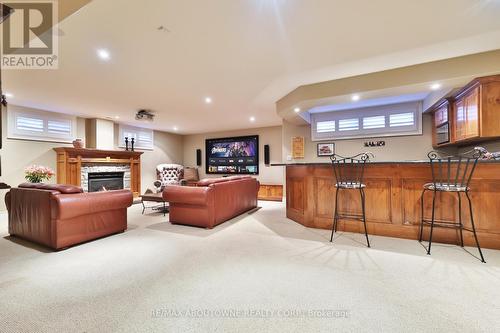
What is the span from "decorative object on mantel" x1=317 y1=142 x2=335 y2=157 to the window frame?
0.56ft

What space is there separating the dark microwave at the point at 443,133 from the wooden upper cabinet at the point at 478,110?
0.75ft

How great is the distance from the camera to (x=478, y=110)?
318cm

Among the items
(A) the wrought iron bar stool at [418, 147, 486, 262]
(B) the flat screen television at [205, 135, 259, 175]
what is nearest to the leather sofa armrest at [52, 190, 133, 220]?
(A) the wrought iron bar stool at [418, 147, 486, 262]

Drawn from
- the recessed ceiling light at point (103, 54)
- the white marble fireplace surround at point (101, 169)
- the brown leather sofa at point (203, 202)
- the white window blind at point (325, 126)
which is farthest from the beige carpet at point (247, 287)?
the white marble fireplace surround at point (101, 169)

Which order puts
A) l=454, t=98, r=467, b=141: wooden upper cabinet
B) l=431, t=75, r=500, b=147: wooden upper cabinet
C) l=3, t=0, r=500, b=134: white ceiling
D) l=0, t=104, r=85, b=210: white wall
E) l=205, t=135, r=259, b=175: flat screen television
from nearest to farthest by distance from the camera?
l=3, t=0, r=500, b=134: white ceiling, l=431, t=75, r=500, b=147: wooden upper cabinet, l=454, t=98, r=467, b=141: wooden upper cabinet, l=0, t=104, r=85, b=210: white wall, l=205, t=135, r=259, b=175: flat screen television

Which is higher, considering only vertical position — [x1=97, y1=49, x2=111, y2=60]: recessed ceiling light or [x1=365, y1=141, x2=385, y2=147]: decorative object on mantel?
[x1=97, y1=49, x2=111, y2=60]: recessed ceiling light

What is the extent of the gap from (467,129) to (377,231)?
2.13 metres

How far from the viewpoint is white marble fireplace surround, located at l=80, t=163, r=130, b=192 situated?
6.07 metres

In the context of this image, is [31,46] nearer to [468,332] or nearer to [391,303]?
[391,303]

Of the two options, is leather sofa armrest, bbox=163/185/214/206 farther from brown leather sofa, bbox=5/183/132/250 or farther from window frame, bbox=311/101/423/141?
window frame, bbox=311/101/423/141

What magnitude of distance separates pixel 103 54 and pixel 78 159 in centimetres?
412

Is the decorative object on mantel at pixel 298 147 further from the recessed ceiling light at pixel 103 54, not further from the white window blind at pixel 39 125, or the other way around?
the white window blind at pixel 39 125

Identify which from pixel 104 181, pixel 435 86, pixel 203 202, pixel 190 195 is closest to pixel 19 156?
pixel 104 181

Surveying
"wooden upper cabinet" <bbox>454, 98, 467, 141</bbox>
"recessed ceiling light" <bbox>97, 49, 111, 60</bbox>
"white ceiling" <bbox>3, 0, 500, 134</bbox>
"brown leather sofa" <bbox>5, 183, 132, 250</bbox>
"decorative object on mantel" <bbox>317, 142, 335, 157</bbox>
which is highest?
"white ceiling" <bbox>3, 0, 500, 134</bbox>
